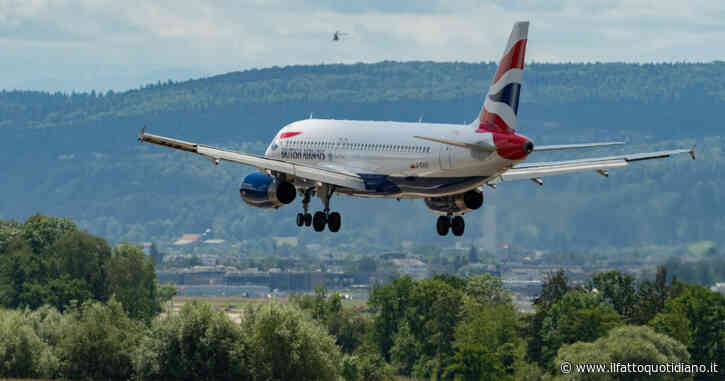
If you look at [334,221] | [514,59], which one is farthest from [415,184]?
[514,59]

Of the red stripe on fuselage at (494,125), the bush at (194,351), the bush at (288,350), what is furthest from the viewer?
the bush at (288,350)

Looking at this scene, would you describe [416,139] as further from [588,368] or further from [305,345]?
[588,368]

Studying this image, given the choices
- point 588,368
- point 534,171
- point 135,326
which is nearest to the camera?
point 534,171

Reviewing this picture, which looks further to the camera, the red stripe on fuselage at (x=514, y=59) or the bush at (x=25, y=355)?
the bush at (x=25, y=355)

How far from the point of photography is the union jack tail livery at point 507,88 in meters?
62.9

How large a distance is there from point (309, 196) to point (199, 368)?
280ft

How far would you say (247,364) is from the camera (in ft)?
517

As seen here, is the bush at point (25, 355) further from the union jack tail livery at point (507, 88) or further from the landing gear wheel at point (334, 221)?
the union jack tail livery at point (507, 88)

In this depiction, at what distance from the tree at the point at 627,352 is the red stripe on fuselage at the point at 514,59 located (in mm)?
110023

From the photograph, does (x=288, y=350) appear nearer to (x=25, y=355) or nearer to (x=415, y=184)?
(x=25, y=355)

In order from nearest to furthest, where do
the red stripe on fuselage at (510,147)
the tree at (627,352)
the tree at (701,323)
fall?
the red stripe on fuselage at (510,147), the tree at (627,352), the tree at (701,323)

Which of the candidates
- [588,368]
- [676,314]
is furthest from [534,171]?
[676,314]

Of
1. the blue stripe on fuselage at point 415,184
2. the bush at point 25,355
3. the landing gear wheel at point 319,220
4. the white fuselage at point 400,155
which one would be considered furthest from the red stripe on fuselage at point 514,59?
the bush at point 25,355

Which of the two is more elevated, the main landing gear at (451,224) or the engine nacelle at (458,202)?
the engine nacelle at (458,202)
